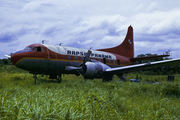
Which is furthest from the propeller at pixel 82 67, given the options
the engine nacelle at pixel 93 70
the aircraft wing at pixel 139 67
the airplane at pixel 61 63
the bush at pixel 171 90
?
the bush at pixel 171 90

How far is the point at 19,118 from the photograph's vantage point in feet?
10.6

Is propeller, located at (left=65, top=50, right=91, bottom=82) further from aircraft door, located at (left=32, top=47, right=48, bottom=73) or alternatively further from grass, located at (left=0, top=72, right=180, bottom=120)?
grass, located at (left=0, top=72, right=180, bottom=120)

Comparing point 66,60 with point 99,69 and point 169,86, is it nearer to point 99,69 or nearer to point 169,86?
point 99,69

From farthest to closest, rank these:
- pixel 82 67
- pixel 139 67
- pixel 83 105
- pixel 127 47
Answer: pixel 127 47 < pixel 139 67 < pixel 82 67 < pixel 83 105

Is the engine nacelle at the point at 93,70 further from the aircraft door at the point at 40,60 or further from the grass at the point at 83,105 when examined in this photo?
the aircraft door at the point at 40,60

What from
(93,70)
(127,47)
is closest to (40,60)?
(93,70)

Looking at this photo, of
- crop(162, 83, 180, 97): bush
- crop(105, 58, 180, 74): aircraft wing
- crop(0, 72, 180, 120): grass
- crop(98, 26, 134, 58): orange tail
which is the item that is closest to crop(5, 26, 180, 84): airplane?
crop(105, 58, 180, 74): aircraft wing

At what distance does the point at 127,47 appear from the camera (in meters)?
24.2

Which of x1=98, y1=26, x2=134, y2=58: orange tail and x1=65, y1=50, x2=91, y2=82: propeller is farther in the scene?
x1=98, y1=26, x2=134, y2=58: orange tail

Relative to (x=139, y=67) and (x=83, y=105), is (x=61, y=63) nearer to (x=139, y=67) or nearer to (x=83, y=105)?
(x=139, y=67)

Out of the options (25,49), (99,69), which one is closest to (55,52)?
(25,49)

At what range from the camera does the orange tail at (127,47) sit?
2291 cm

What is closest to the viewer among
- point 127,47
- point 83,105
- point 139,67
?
point 83,105

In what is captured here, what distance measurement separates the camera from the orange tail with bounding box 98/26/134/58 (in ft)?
75.2
